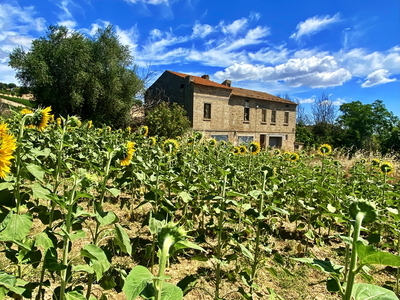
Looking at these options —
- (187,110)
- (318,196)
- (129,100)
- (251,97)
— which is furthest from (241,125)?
(318,196)

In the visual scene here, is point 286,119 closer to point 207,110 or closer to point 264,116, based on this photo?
point 264,116

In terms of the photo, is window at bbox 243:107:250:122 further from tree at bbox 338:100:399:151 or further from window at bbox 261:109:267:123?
tree at bbox 338:100:399:151

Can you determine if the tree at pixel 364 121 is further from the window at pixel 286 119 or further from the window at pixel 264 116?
the window at pixel 264 116

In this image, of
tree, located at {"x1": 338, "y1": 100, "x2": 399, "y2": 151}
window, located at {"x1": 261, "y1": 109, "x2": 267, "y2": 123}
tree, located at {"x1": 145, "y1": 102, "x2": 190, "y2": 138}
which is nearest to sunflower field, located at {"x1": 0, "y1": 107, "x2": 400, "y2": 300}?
tree, located at {"x1": 145, "y1": 102, "x2": 190, "y2": 138}

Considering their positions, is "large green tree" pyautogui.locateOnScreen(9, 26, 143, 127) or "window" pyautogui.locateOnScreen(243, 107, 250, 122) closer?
"large green tree" pyautogui.locateOnScreen(9, 26, 143, 127)

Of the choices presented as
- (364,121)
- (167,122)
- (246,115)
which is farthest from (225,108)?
(364,121)

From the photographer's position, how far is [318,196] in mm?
3582

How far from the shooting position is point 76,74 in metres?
14.2

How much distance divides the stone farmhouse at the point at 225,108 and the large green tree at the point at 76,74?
417cm

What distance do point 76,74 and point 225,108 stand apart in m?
10.7

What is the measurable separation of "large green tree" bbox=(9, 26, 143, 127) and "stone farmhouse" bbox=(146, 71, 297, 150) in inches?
164

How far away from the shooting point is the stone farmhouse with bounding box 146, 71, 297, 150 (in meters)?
18.7

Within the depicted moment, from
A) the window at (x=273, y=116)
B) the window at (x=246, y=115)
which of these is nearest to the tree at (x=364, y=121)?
the window at (x=273, y=116)

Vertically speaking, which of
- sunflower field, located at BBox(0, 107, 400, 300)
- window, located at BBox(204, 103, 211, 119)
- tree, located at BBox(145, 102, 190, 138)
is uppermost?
window, located at BBox(204, 103, 211, 119)
